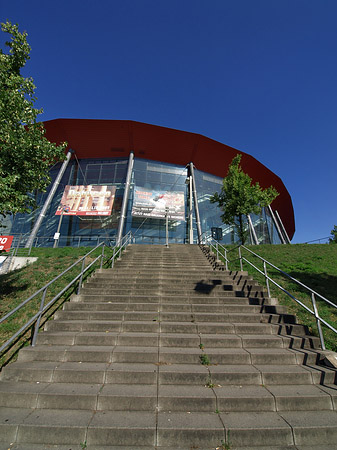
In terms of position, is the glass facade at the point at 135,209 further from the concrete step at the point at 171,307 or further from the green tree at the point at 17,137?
the concrete step at the point at 171,307

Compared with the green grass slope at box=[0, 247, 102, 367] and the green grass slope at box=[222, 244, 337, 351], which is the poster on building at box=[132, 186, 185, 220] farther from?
the green grass slope at box=[0, 247, 102, 367]

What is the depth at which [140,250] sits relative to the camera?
13141mm

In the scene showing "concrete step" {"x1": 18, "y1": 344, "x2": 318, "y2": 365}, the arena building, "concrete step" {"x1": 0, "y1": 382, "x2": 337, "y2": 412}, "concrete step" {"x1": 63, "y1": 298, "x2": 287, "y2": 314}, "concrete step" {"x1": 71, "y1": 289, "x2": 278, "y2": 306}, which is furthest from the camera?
the arena building

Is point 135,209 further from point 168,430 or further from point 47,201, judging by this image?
point 168,430

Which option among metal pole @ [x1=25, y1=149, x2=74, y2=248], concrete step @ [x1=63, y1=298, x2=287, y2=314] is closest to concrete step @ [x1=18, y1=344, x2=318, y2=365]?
concrete step @ [x1=63, y1=298, x2=287, y2=314]

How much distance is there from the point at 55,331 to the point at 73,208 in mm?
19205

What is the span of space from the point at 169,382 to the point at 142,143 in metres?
24.0

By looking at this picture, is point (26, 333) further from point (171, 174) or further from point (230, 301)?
point (171, 174)

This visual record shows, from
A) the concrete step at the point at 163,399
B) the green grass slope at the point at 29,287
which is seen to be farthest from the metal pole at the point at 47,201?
the concrete step at the point at 163,399

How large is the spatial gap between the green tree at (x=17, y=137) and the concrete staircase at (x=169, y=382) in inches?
145

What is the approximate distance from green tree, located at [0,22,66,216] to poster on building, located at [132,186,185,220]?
15003 millimetres

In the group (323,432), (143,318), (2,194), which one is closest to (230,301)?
(143,318)

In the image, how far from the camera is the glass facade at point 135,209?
22.8 meters

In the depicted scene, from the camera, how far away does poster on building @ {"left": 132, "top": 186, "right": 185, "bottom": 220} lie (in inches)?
897
